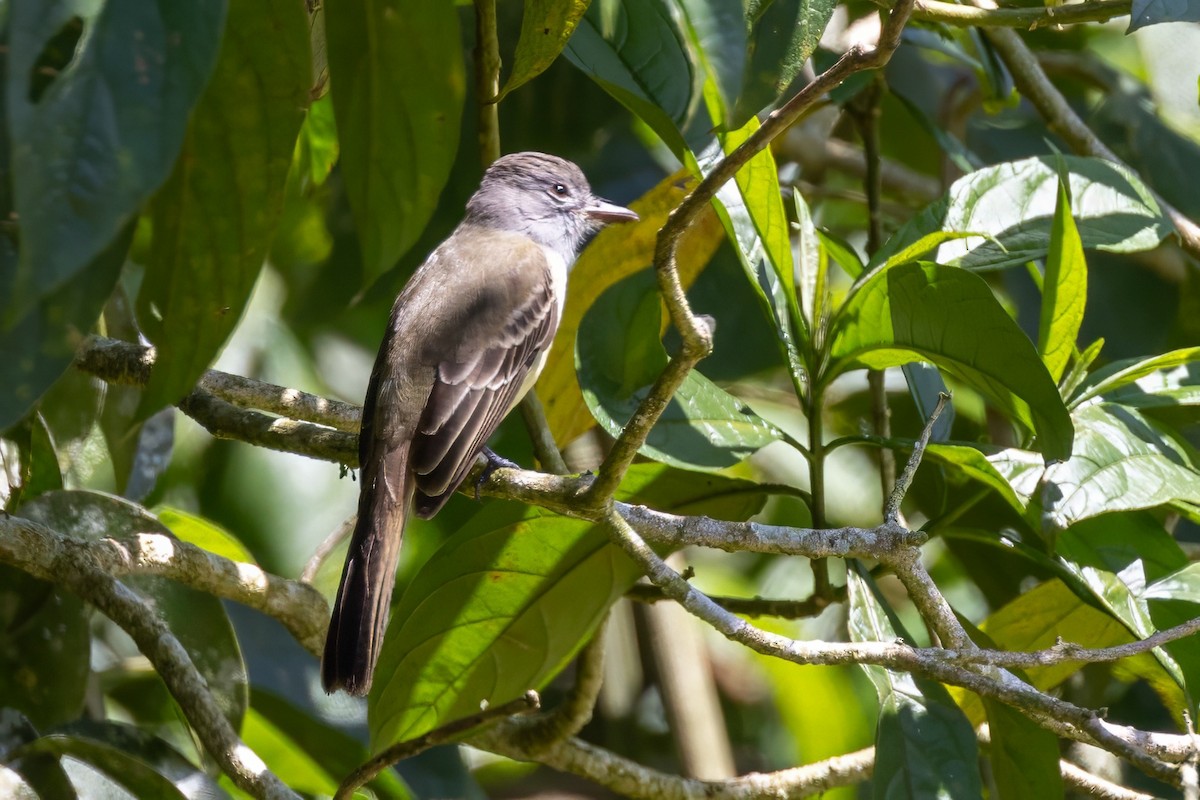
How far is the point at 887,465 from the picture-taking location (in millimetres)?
3359

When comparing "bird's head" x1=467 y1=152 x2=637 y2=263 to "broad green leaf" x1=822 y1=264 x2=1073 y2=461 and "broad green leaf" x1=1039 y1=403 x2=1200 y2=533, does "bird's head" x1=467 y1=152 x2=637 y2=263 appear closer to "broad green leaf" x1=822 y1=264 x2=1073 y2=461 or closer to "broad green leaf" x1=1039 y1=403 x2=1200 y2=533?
"broad green leaf" x1=822 y1=264 x2=1073 y2=461

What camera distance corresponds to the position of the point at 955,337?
7.78 feet

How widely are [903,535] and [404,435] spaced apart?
1.35 metres

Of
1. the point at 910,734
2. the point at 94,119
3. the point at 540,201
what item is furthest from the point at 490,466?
the point at 94,119

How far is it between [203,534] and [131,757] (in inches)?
39.4

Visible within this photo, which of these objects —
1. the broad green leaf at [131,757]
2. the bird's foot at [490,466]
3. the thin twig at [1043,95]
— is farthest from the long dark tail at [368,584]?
the thin twig at [1043,95]

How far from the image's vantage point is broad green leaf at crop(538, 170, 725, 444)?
11.0ft

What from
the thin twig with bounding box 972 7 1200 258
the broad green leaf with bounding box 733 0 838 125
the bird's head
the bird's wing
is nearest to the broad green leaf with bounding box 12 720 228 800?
the bird's wing

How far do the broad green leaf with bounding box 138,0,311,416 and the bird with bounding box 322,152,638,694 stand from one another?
1.05 meters

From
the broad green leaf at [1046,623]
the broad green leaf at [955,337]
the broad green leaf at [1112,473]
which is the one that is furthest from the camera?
the broad green leaf at [1046,623]

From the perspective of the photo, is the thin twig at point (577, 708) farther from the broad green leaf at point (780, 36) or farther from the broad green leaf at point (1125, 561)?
the broad green leaf at point (780, 36)

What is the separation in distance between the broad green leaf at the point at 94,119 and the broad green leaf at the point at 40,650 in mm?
1543

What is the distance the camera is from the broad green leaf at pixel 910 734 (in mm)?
2457

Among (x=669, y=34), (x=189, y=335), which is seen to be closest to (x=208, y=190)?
(x=189, y=335)
